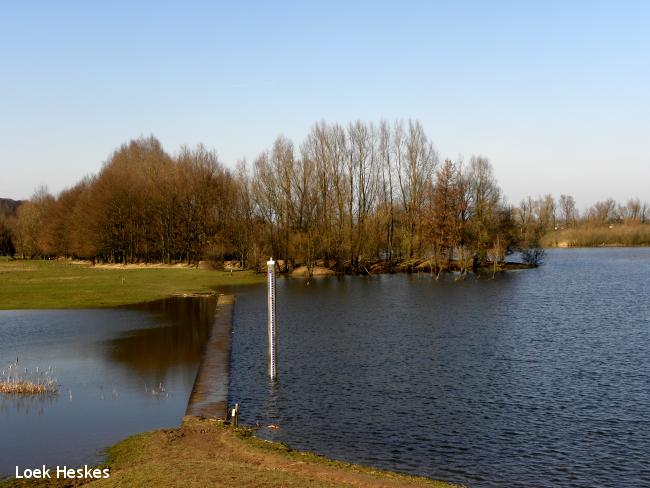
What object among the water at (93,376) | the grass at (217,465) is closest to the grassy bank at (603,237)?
the water at (93,376)

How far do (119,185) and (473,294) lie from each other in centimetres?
7619

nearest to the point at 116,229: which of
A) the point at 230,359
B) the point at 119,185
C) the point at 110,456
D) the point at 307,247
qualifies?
the point at 119,185

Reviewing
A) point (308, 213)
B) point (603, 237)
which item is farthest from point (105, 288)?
point (603, 237)

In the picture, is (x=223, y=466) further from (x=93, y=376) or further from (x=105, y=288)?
(x=105, y=288)

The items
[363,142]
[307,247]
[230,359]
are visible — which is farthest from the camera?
[363,142]

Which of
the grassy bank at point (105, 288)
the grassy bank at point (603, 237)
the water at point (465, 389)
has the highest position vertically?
the grassy bank at point (603, 237)

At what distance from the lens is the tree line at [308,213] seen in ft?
297

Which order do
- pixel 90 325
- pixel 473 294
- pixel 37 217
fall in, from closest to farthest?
pixel 90 325 < pixel 473 294 < pixel 37 217

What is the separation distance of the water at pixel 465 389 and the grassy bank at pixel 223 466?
122 cm

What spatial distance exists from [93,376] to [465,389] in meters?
15.6

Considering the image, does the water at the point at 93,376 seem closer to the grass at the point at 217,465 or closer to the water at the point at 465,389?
the grass at the point at 217,465

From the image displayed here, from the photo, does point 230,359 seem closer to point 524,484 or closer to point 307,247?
point 524,484

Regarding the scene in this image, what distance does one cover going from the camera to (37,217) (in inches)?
6373

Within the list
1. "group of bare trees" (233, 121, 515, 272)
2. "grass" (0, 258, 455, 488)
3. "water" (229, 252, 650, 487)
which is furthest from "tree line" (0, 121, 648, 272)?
"grass" (0, 258, 455, 488)
